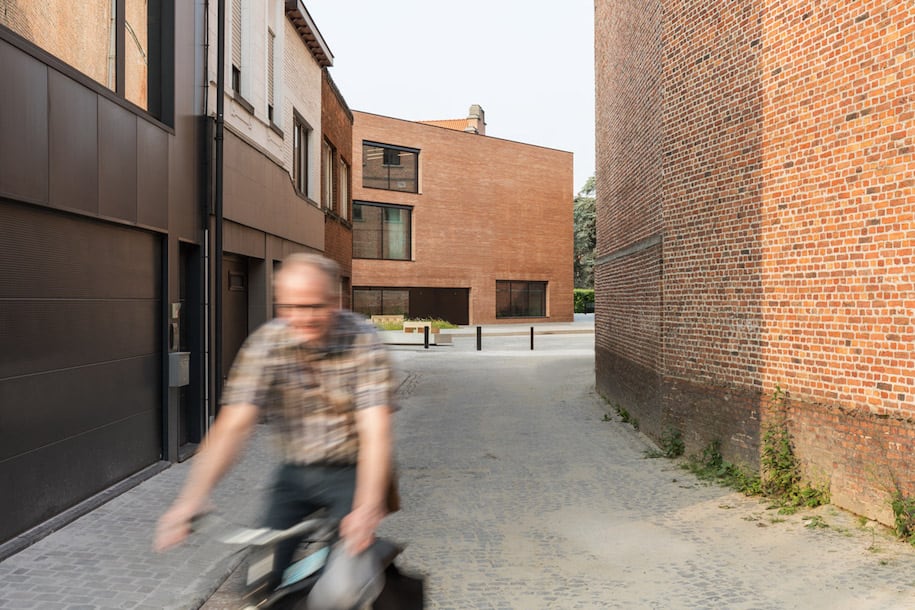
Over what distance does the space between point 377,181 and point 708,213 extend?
122 feet

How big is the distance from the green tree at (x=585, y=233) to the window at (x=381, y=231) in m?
26.8

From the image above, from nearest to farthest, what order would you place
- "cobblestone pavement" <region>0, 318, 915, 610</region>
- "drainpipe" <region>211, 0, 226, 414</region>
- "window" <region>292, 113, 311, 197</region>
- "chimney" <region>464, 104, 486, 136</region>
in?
"cobblestone pavement" <region>0, 318, 915, 610</region> < "drainpipe" <region>211, 0, 226, 414</region> < "window" <region>292, 113, 311, 197</region> < "chimney" <region>464, 104, 486, 136</region>

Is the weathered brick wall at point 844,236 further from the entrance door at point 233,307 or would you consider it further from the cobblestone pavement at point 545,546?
the entrance door at point 233,307

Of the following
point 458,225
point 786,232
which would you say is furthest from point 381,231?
point 786,232

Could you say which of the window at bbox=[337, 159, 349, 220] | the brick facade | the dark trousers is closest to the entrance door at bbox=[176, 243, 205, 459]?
the dark trousers

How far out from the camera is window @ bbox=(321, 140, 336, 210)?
56.7 feet

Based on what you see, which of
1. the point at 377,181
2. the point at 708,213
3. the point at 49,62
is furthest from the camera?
the point at 377,181

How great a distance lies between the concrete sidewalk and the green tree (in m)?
62.8

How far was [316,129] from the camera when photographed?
16.2 meters

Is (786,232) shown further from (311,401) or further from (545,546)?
(311,401)

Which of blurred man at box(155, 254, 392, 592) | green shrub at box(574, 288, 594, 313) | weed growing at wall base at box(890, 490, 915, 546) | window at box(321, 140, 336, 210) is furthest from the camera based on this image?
green shrub at box(574, 288, 594, 313)

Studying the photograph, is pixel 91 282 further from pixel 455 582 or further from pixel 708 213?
pixel 708 213

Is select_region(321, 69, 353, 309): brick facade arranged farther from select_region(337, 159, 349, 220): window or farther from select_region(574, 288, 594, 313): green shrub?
select_region(574, 288, 594, 313): green shrub

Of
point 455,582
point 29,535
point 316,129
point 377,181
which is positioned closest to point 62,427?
point 29,535
